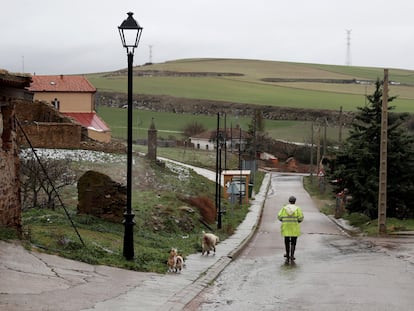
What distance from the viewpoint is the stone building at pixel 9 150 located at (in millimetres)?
14945

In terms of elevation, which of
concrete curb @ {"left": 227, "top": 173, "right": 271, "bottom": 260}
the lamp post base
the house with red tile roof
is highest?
Answer: the house with red tile roof

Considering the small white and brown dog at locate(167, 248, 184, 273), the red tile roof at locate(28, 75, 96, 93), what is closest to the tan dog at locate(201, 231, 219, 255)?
the small white and brown dog at locate(167, 248, 184, 273)

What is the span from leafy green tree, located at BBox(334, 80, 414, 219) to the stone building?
2436cm

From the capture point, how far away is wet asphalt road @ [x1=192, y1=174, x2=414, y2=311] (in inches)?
488

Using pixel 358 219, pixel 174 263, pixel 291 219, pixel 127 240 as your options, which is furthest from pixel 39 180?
pixel 358 219

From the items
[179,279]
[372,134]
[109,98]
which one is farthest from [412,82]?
[179,279]

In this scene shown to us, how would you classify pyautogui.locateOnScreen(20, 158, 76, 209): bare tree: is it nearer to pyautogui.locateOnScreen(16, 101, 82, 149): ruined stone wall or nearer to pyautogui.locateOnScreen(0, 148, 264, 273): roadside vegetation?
pyautogui.locateOnScreen(0, 148, 264, 273): roadside vegetation

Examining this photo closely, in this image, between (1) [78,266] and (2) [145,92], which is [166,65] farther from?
(1) [78,266]

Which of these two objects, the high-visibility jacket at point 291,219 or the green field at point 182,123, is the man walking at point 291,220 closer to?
the high-visibility jacket at point 291,219

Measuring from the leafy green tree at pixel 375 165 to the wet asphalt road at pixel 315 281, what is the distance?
1104cm

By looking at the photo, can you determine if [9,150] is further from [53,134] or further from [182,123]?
[182,123]

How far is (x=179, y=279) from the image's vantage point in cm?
1501

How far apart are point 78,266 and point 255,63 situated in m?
180

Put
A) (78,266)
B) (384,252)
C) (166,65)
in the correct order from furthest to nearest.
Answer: (166,65)
(384,252)
(78,266)
